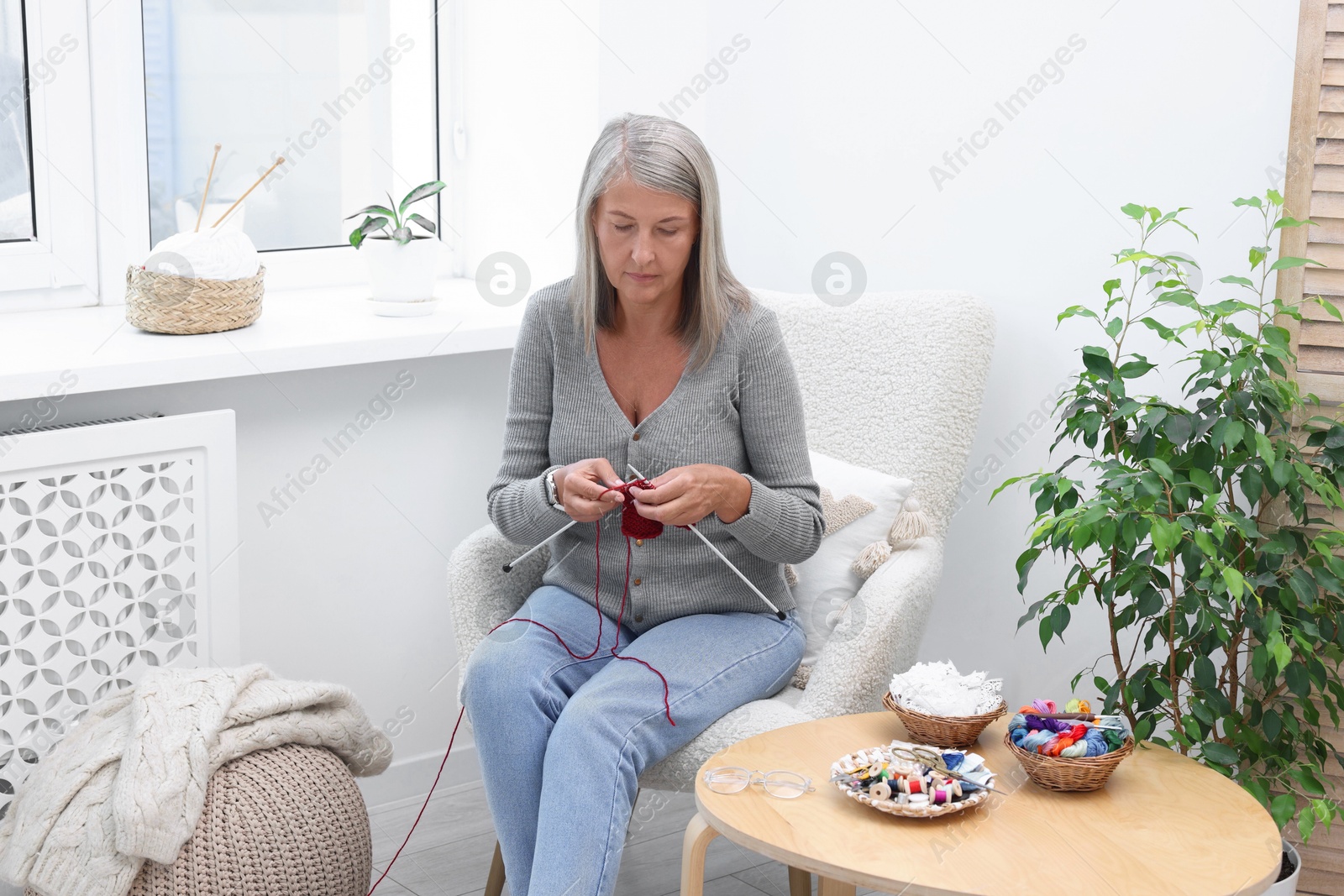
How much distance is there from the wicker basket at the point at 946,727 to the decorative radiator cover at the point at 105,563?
1.05 m

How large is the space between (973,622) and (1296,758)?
1.90ft

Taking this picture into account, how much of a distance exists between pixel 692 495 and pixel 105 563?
855mm

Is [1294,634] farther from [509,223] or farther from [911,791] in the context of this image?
[509,223]

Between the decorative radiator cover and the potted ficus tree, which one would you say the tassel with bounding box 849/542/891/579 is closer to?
the potted ficus tree

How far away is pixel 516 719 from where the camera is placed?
4.85ft

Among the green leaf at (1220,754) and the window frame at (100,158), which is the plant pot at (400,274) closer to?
A: the window frame at (100,158)

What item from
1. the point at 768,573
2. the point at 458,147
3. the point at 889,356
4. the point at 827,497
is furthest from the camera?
the point at 458,147

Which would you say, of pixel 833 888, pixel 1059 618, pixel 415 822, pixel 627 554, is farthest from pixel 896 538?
pixel 415 822

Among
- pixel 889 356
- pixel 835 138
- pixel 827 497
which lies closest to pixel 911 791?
pixel 827 497

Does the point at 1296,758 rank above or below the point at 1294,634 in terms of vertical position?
below

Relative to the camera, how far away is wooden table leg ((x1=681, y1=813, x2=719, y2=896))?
128 cm

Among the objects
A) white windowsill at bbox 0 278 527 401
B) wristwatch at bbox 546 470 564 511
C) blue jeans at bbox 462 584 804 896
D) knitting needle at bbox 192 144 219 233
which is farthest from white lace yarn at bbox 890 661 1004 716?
knitting needle at bbox 192 144 219 233

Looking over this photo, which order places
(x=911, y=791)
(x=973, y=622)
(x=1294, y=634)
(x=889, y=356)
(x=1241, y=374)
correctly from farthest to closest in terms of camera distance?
(x=973, y=622)
(x=889, y=356)
(x=1241, y=374)
(x=1294, y=634)
(x=911, y=791)

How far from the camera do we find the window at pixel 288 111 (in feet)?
6.83
